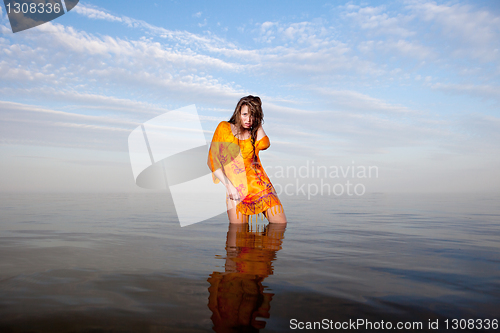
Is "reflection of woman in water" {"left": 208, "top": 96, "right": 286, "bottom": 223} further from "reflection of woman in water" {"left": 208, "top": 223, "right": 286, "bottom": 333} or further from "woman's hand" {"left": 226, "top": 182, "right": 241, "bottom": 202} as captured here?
"reflection of woman in water" {"left": 208, "top": 223, "right": 286, "bottom": 333}

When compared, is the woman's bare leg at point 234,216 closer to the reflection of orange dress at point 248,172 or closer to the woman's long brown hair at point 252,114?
the reflection of orange dress at point 248,172

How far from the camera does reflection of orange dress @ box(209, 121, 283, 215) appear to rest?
4613 millimetres

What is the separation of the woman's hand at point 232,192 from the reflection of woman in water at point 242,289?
155cm

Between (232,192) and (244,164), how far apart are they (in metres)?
0.51

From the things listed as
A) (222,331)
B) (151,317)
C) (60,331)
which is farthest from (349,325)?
(60,331)

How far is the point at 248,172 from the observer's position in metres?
4.74

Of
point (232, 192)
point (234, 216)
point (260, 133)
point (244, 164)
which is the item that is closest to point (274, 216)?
point (234, 216)

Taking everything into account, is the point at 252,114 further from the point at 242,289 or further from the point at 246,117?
the point at 242,289

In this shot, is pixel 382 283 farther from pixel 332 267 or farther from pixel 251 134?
pixel 251 134

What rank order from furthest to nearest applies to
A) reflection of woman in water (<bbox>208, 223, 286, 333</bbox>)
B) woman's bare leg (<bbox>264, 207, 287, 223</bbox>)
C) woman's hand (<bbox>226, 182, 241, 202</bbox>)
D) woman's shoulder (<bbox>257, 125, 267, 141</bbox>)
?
woman's shoulder (<bbox>257, 125, 267, 141</bbox>), woman's bare leg (<bbox>264, 207, 287, 223</bbox>), woman's hand (<bbox>226, 182, 241, 202</bbox>), reflection of woman in water (<bbox>208, 223, 286, 333</bbox>)

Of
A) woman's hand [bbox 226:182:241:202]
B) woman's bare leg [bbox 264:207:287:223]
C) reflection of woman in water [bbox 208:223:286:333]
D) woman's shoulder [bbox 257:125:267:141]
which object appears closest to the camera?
reflection of woman in water [bbox 208:223:286:333]

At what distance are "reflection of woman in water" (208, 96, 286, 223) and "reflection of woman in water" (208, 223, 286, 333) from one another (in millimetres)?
1586

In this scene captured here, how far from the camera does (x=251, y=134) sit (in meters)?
4.78

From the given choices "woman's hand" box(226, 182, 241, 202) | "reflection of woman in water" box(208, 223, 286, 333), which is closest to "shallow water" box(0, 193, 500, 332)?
"reflection of woman in water" box(208, 223, 286, 333)
